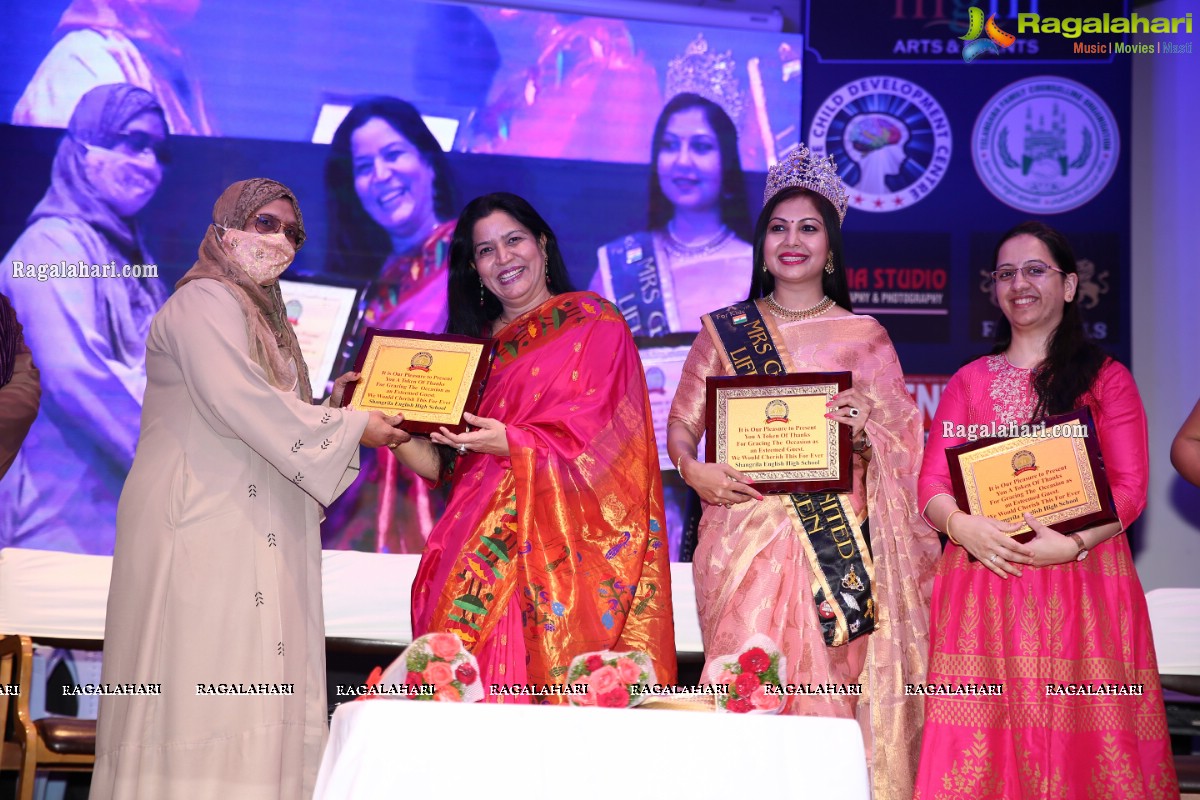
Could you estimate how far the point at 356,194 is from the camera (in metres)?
6.21

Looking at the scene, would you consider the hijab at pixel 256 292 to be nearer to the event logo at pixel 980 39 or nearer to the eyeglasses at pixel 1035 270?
the eyeglasses at pixel 1035 270

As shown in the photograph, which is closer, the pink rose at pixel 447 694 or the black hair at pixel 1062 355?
the pink rose at pixel 447 694

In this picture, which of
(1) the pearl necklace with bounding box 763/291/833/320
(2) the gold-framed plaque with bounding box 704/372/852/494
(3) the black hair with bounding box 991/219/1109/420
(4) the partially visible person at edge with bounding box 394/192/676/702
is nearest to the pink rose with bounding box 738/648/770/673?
(4) the partially visible person at edge with bounding box 394/192/676/702

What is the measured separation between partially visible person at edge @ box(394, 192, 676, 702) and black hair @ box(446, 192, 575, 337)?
6 cm

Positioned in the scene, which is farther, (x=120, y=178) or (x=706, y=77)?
(x=706, y=77)

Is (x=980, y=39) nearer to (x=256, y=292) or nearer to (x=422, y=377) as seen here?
(x=422, y=377)

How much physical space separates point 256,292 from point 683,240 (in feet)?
9.89

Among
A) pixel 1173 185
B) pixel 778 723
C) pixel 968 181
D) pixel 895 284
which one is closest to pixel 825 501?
pixel 778 723

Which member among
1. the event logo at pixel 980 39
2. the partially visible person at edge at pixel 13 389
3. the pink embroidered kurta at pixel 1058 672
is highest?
the event logo at pixel 980 39

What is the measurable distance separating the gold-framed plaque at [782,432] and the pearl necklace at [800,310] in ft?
1.39

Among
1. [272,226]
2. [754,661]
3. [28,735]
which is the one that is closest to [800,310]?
[272,226]

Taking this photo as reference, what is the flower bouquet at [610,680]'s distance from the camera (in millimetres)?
2395

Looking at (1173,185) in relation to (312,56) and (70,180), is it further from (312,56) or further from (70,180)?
(70,180)

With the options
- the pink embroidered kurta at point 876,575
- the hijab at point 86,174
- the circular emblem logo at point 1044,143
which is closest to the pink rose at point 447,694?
the pink embroidered kurta at point 876,575
